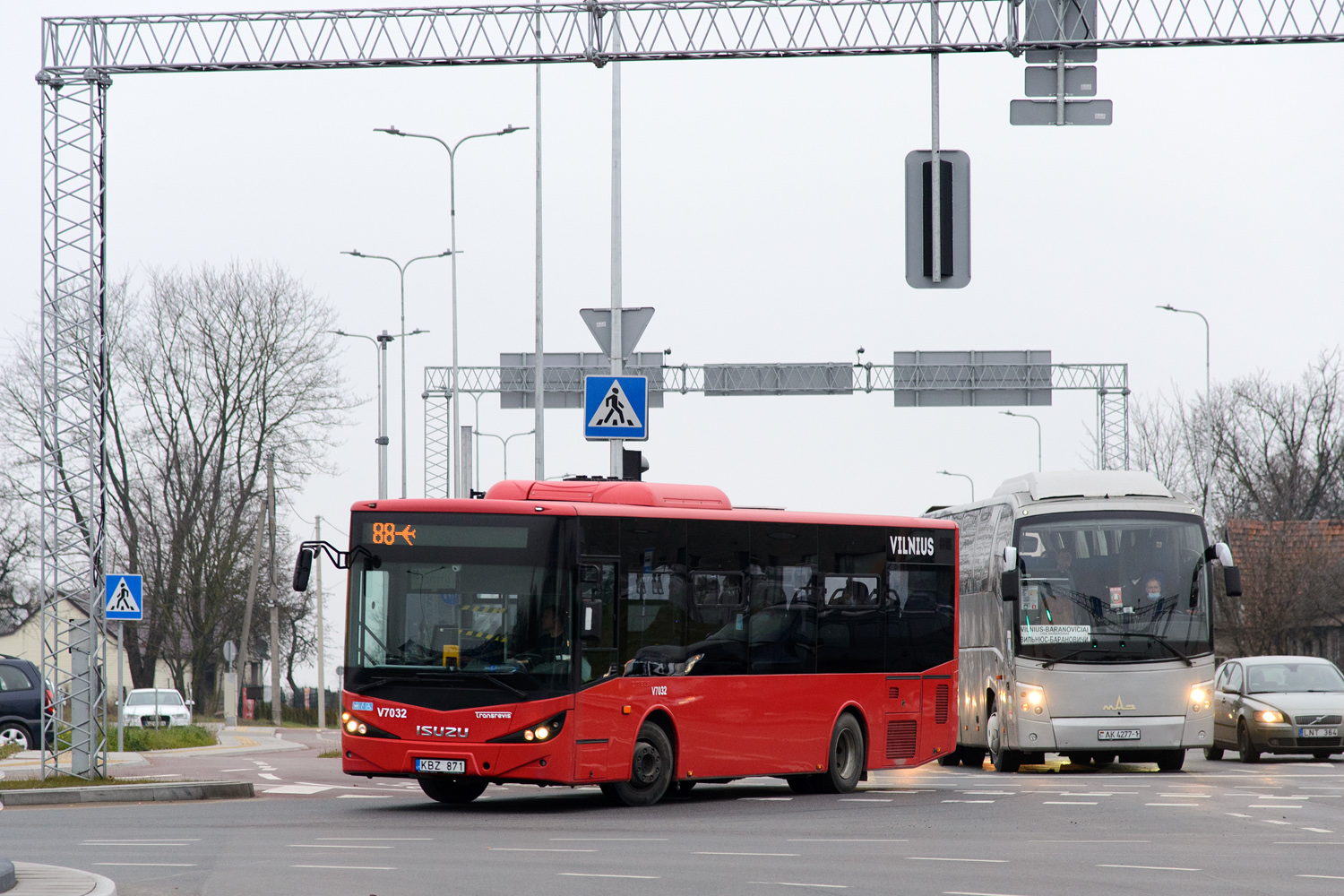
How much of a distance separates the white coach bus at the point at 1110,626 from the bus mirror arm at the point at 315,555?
938 centimetres

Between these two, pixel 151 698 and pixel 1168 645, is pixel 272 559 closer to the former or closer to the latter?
pixel 151 698

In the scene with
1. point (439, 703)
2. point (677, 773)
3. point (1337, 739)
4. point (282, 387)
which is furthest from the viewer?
point (282, 387)

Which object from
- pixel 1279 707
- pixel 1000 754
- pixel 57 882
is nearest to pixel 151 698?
pixel 1000 754

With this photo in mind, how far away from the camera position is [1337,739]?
1124 inches

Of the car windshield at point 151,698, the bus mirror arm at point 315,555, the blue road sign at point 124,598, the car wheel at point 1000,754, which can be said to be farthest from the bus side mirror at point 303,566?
the car windshield at point 151,698

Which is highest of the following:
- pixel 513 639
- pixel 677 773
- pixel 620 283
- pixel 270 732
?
pixel 620 283

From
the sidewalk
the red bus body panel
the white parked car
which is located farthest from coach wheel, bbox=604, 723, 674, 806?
the white parked car

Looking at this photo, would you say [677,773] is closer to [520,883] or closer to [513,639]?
[513,639]

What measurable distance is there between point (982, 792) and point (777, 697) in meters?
2.71

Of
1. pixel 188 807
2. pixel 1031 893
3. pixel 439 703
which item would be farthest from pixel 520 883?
pixel 188 807

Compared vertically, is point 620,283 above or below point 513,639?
above

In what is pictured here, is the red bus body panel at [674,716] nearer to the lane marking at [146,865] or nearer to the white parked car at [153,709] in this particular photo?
the lane marking at [146,865]

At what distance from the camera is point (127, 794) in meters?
21.0

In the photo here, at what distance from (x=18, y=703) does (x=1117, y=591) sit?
1876cm
